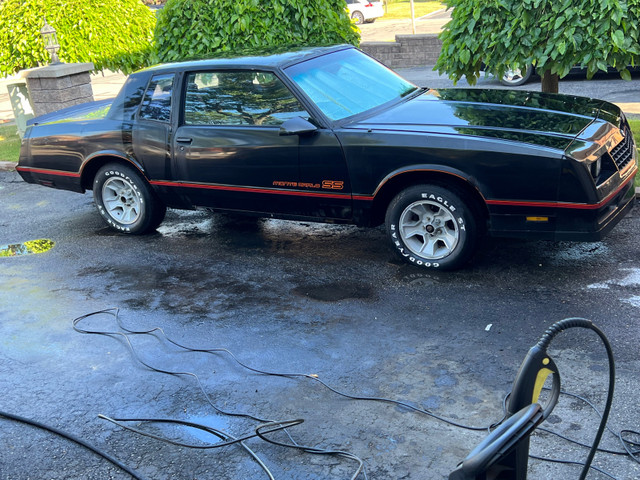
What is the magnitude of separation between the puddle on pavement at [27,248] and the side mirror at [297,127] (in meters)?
2.99

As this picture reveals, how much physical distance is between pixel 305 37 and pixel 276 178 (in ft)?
13.7

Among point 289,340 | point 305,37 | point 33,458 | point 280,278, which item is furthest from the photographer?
point 305,37

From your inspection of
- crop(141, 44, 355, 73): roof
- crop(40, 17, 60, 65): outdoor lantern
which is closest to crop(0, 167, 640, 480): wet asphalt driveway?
crop(141, 44, 355, 73): roof

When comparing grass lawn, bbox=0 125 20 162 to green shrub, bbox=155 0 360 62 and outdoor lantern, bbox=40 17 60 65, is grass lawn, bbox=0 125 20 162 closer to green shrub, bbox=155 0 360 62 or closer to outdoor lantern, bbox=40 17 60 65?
outdoor lantern, bbox=40 17 60 65

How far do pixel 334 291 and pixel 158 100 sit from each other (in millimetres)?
2611

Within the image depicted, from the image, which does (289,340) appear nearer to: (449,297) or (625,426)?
(449,297)

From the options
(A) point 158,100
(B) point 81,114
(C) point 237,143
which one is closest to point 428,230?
(C) point 237,143

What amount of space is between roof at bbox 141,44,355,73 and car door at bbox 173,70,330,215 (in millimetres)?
71

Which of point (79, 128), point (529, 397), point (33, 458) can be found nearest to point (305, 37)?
point (79, 128)

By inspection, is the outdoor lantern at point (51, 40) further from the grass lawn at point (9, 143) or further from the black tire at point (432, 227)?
the black tire at point (432, 227)

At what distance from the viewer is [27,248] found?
24.6 feet

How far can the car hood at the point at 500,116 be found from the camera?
5461mm

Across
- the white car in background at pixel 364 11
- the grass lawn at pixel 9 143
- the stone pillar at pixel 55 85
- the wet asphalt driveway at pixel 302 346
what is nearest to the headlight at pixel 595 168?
the wet asphalt driveway at pixel 302 346

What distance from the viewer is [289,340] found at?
16.5ft
